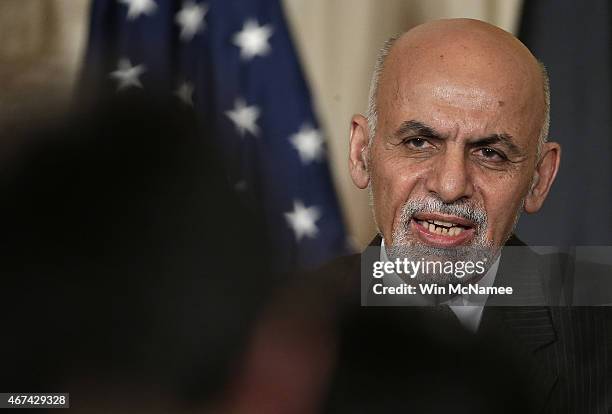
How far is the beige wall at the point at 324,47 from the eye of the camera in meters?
1.36

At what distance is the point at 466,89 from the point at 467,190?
0.16m

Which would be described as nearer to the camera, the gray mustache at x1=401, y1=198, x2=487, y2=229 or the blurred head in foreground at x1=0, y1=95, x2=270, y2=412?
the gray mustache at x1=401, y1=198, x2=487, y2=229

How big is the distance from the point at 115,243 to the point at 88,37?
38cm

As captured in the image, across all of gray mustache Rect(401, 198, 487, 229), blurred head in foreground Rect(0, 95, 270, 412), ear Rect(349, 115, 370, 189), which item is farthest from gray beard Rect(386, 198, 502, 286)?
blurred head in foreground Rect(0, 95, 270, 412)

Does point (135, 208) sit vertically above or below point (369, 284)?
above

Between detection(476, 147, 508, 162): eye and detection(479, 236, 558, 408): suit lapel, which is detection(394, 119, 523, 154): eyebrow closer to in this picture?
detection(476, 147, 508, 162): eye

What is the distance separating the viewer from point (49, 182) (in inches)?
55.9

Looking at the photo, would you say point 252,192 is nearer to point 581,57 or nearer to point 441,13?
point 441,13

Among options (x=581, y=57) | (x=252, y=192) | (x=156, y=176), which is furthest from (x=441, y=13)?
(x=156, y=176)

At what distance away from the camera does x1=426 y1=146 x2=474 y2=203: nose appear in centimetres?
125

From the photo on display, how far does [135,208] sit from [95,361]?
0.93 feet

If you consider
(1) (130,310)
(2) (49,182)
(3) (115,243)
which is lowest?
(1) (130,310)

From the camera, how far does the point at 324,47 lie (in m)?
1.39

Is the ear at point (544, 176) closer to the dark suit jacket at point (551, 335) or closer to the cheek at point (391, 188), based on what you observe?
the dark suit jacket at point (551, 335)
